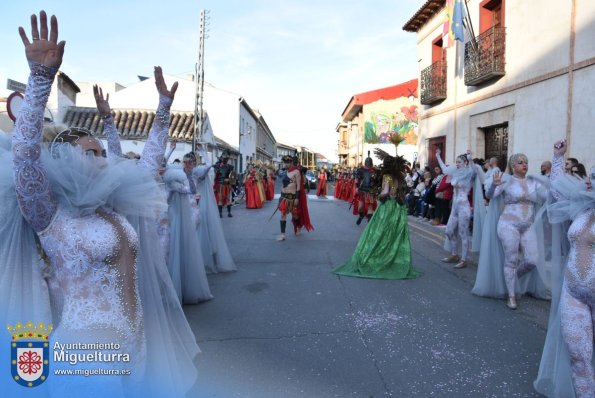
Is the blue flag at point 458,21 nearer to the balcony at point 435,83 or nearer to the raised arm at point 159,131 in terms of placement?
the balcony at point 435,83

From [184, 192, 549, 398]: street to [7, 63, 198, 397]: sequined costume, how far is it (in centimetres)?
141

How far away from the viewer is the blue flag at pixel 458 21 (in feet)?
44.9

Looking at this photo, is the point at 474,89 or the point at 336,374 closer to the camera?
the point at 336,374

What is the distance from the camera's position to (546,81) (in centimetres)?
1030

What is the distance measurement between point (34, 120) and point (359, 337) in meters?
3.29

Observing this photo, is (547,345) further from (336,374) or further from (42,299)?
(42,299)

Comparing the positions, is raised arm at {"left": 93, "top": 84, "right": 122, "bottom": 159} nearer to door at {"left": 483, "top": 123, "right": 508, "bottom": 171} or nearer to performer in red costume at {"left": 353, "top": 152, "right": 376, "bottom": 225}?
performer in red costume at {"left": 353, "top": 152, "right": 376, "bottom": 225}

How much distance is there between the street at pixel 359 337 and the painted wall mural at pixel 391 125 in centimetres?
2890

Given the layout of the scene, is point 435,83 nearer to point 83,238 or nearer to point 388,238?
point 388,238

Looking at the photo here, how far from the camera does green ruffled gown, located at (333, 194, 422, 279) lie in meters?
6.59

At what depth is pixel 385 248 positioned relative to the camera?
6.70 m

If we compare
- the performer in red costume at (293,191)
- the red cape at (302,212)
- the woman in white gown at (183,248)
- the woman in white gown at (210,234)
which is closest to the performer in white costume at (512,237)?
the woman in white gown at (183,248)

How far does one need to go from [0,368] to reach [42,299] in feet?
1.07

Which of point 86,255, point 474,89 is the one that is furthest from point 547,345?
point 474,89
